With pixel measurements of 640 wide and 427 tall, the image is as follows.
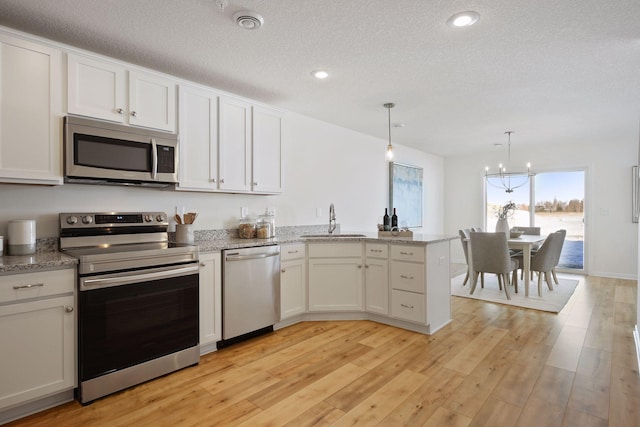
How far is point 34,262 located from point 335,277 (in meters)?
2.47

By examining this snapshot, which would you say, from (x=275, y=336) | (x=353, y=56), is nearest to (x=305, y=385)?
(x=275, y=336)

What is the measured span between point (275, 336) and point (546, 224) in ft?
19.1

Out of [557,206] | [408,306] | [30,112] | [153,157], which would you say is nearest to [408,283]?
[408,306]

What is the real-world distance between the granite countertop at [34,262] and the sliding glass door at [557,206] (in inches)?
284

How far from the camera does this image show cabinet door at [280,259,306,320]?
3.38 m

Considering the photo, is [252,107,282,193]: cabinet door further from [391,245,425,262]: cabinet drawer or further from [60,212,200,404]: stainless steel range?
[391,245,425,262]: cabinet drawer

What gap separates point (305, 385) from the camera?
7.68ft

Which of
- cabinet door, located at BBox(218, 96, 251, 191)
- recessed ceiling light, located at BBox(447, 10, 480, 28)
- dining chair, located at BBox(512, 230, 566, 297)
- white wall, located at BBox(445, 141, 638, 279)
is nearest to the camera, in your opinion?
recessed ceiling light, located at BBox(447, 10, 480, 28)

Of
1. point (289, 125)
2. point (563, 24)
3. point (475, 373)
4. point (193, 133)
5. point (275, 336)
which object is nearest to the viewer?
point (563, 24)

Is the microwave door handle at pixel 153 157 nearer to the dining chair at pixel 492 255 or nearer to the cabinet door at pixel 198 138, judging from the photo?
the cabinet door at pixel 198 138

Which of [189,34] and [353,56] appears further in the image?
[353,56]

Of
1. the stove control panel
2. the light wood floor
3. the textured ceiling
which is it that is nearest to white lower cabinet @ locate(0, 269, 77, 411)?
the light wood floor

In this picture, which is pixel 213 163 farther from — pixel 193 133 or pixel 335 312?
pixel 335 312

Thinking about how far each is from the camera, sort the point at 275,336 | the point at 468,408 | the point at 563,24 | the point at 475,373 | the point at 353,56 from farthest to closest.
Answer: the point at 275,336 < the point at 353,56 < the point at 475,373 < the point at 563,24 < the point at 468,408
